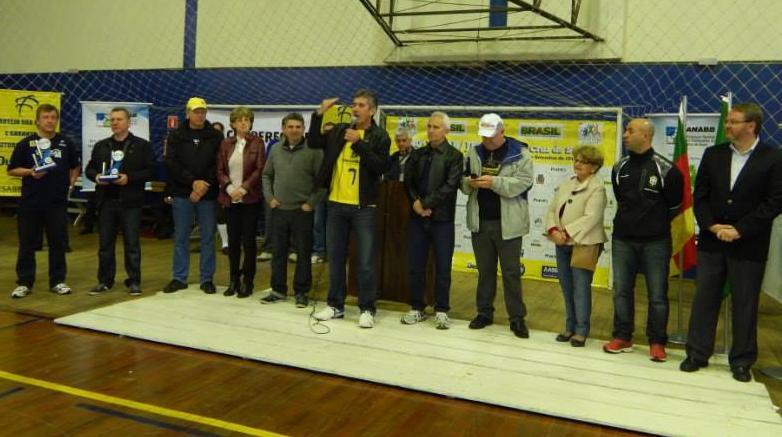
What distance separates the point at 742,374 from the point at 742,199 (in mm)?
975

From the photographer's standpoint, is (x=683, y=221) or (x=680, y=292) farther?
(x=680, y=292)

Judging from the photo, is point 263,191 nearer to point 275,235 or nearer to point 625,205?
point 275,235

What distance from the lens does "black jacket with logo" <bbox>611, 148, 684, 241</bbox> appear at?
150 inches

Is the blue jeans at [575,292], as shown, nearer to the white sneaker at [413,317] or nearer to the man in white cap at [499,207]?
the man in white cap at [499,207]

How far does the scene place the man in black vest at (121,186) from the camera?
501cm

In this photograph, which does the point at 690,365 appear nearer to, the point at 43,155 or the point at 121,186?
the point at 121,186

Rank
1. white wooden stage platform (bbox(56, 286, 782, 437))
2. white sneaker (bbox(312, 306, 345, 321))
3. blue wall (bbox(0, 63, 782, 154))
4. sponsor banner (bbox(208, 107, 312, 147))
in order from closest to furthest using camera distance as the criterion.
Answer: white wooden stage platform (bbox(56, 286, 782, 437)), white sneaker (bbox(312, 306, 345, 321)), blue wall (bbox(0, 63, 782, 154)), sponsor banner (bbox(208, 107, 312, 147))

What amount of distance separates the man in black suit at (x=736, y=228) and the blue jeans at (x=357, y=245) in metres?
2.05

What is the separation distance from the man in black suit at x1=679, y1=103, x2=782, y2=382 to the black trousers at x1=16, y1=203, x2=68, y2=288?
460cm

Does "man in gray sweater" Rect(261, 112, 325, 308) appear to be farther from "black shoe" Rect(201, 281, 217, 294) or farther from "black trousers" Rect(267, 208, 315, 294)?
"black shoe" Rect(201, 281, 217, 294)

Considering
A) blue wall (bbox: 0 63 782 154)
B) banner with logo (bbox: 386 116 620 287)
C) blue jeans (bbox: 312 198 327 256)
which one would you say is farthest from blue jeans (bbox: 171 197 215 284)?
blue wall (bbox: 0 63 782 154)

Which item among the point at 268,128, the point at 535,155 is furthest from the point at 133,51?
the point at 535,155

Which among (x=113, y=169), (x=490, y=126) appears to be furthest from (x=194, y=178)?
(x=490, y=126)

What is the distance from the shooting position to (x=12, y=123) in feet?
25.8
